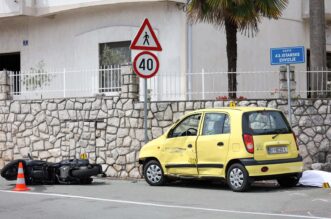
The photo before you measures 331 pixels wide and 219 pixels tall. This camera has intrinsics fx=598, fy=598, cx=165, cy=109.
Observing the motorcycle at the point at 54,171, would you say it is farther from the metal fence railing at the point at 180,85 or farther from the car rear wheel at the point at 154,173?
the metal fence railing at the point at 180,85

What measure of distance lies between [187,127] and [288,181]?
2474 mm

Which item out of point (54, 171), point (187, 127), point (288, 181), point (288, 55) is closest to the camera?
point (288, 181)

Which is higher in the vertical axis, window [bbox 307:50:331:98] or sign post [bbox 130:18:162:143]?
sign post [bbox 130:18:162:143]

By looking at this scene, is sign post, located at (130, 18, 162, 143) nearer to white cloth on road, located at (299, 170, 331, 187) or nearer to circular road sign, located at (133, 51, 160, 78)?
circular road sign, located at (133, 51, 160, 78)

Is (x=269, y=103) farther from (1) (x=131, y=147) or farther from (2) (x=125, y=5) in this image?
(2) (x=125, y=5)

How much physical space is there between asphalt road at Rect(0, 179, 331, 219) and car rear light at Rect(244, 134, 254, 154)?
0.89 m

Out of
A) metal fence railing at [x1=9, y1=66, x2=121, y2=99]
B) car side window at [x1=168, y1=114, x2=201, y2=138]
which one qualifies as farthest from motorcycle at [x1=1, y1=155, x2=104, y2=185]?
metal fence railing at [x1=9, y1=66, x2=121, y2=99]

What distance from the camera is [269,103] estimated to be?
14914mm

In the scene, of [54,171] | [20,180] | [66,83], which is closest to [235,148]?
[54,171]

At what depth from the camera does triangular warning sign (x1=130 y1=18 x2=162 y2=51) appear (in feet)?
46.2

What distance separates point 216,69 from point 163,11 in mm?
2561

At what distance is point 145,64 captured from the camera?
14.2 meters

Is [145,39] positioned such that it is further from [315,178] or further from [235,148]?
[315,178]

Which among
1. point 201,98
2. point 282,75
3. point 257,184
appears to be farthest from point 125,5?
point 257,184
